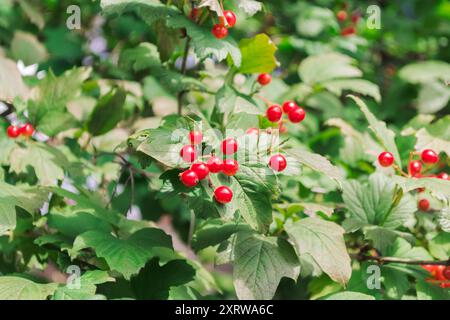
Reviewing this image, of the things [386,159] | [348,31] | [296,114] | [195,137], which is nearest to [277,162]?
[195,137]

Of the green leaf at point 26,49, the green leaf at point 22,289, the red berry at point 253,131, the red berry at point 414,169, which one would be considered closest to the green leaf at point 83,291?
the green leaf at point 22,289

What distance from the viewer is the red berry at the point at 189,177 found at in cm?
147

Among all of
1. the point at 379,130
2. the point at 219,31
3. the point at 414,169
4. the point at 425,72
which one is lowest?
the point at 425,72

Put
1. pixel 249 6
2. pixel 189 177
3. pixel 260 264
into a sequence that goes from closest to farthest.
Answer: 1. pixel 189 177
2. pixel 260 264
3. pixel 249 6

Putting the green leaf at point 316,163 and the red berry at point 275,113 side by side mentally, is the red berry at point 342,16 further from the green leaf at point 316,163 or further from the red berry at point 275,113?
the green leaf at point 316,163

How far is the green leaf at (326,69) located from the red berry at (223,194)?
4.35ft

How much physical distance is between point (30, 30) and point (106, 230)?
164cm

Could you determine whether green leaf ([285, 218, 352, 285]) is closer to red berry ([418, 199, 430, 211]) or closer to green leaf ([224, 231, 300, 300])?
green leaf ([224, 231, 300, 300])

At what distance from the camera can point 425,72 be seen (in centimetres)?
331

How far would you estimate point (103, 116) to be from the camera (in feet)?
7.18

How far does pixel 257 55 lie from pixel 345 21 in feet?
5.86

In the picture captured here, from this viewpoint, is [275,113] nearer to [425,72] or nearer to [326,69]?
[326,69]

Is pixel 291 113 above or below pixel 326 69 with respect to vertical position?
above

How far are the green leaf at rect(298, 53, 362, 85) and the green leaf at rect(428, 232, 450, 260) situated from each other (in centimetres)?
94
